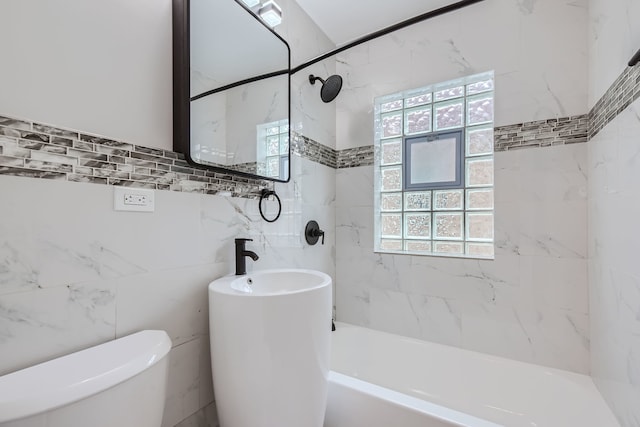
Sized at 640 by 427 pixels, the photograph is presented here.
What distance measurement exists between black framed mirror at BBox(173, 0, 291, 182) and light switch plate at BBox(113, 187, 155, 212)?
0.21 metres

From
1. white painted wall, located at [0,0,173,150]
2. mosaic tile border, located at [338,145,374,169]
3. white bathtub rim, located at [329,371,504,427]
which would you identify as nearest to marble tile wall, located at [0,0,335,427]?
white painted wall, located at [0,0,173,150]

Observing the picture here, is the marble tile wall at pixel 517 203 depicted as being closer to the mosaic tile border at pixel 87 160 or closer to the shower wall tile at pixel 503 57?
the shower wall tile at pixel 503 57

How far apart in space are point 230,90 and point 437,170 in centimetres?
144

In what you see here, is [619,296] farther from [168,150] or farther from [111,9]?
[111,9]

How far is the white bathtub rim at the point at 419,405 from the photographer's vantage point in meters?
1.07

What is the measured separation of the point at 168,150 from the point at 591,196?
1.96m

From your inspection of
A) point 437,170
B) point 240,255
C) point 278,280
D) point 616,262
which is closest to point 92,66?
point 240,255

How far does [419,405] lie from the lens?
1156 mm

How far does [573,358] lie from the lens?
1498 mm

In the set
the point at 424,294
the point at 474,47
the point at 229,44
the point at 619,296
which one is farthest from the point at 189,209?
the point at 474,47

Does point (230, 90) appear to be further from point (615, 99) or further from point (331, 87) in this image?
point (615, 99)

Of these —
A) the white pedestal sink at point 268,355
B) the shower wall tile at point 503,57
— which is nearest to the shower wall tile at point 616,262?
the shower wall tile at point 503,57

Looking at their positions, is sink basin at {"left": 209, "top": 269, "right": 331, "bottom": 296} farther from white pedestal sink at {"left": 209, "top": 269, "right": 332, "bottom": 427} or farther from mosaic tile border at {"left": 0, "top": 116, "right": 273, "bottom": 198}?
mosaic tile border at {"left": 0, "top": 116, "right": 273, "bottom": 198}

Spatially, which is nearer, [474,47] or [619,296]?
[619,296]
